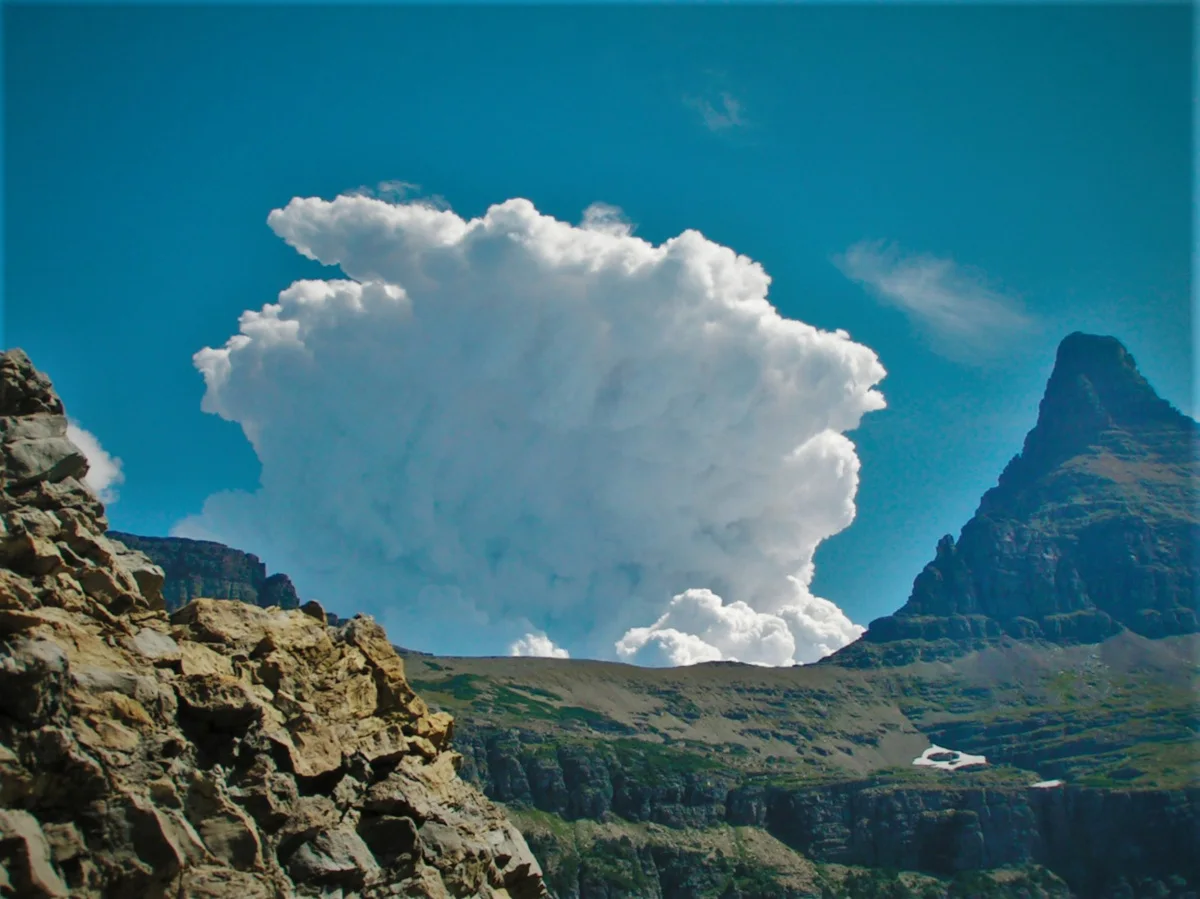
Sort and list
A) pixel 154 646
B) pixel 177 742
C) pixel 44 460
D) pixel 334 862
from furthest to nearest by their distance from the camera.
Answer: pixel 44 460 < pixel 154 646 < pixel 334 862 < pixel 177 742

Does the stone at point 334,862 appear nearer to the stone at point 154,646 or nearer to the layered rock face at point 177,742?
the layered rock face at point 177,742

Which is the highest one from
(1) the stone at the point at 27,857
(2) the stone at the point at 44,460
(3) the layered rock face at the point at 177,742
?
(2) the stone at the point at 44,460

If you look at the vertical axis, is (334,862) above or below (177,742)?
below

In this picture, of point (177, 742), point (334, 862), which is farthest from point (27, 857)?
point (334, 862)

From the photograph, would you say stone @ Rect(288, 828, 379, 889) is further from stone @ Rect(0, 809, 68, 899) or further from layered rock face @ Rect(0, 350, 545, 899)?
stone @ Rect(0, 809, 68, 899)

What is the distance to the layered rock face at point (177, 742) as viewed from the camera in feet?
138

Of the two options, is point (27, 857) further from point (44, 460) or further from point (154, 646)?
point (44, 460)

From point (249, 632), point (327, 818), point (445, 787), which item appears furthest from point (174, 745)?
point (445, 787)

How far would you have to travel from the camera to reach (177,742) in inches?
1863

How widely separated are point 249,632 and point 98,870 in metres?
20.0

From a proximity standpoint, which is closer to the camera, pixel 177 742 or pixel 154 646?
pixel 177 742

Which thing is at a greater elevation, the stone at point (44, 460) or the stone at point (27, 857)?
the stone at point (44, 460)

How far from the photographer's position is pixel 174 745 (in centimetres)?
4719

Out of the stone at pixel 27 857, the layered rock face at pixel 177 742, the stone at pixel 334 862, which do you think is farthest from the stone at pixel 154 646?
the stone at pixel 27 857
